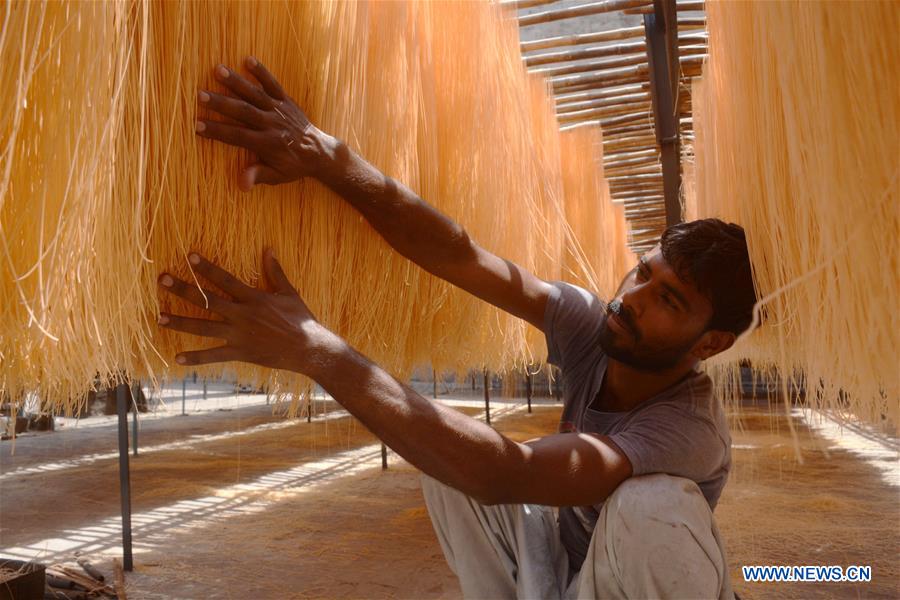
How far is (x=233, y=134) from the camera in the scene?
3.01ft

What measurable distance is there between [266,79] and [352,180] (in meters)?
0.20

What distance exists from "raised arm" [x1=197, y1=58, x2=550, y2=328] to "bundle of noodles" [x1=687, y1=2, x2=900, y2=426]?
1.79 feet

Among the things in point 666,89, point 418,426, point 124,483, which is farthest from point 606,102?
point 124,483

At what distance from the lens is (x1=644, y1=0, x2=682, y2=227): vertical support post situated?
2.12 m

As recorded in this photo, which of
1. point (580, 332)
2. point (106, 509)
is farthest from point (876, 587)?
point (106, 509)

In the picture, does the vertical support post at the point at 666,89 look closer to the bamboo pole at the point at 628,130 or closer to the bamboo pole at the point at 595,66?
the bamboo pole at the point at 595,66

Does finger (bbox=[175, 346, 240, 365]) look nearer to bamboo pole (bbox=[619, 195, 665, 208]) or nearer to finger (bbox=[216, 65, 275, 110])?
finger (bbox=[216, 65, 275, 110])

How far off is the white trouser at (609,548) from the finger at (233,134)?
27.6 inches

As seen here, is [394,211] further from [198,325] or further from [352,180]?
[198,325]

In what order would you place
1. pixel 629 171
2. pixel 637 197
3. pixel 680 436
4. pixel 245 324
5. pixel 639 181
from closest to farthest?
pixel 245 324 < pixel 680 436 < pixel 629 171 < pixel 639 181 < pixel 637 197

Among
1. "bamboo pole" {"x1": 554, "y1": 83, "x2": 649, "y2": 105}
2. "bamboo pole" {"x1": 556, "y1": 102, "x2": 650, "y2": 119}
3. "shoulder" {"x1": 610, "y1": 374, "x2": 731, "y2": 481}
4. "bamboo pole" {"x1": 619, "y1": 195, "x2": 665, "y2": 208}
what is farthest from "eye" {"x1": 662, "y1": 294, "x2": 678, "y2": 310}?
"bamboo pole" {"x1": 619, "y1": 195, "x2": 665, "y2": 208}

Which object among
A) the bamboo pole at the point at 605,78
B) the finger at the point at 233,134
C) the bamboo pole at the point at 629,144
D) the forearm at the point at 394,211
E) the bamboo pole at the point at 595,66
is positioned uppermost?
the bamboo pole at the point at 595,66

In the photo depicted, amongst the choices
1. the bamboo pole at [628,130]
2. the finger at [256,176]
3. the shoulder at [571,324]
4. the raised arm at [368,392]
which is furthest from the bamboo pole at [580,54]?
the raised arm at [368,392]

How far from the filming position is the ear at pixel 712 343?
1.15 metres
